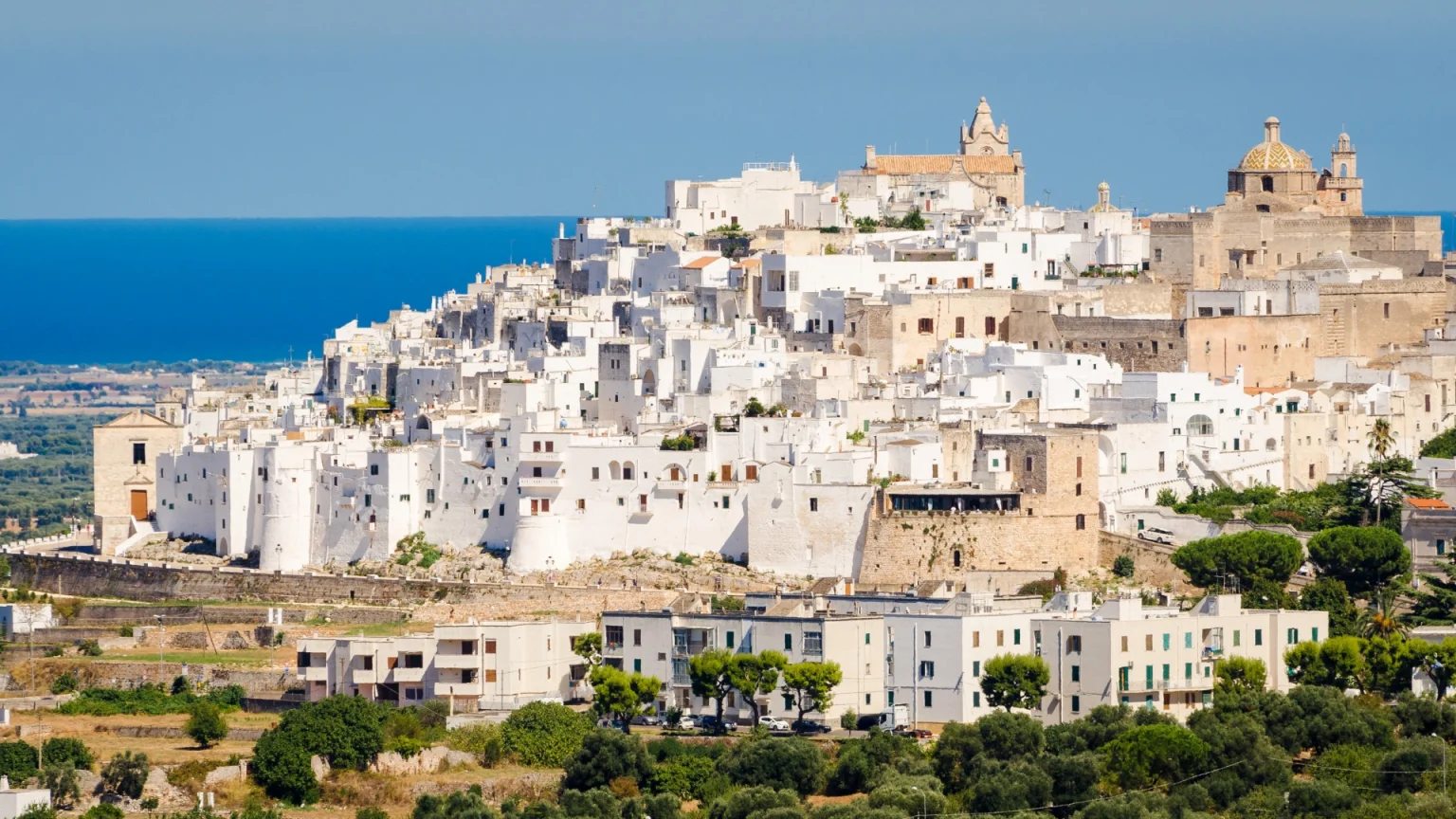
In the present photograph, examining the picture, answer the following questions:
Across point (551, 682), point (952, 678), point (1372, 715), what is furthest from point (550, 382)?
point (1372, 715)

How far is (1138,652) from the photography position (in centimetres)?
5572

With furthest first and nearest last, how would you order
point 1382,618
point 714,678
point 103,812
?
point 1382,618 → point 714,678 → point 103,812

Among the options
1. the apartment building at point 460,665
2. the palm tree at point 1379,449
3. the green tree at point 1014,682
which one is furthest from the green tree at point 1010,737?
the palm tree at point 1379,449

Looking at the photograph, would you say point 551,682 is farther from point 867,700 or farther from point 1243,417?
point 1243,417

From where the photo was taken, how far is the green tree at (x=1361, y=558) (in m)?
61.0

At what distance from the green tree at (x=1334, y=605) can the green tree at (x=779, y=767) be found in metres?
10.5

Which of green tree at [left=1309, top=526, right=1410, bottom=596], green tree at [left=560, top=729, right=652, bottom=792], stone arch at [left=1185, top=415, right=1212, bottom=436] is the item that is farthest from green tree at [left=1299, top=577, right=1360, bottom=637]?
green tree at [left=560, top=729, right=652, bottom=792]

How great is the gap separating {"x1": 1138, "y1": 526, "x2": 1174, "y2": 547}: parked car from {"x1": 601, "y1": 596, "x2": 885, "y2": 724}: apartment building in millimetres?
8594

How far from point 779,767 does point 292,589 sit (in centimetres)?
1728

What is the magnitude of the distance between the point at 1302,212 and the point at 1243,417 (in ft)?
49.7

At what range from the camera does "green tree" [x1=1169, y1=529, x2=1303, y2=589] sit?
199ft

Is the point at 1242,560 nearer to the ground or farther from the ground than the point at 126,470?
nearer to the ground

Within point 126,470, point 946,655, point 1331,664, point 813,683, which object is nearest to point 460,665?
point 813,683

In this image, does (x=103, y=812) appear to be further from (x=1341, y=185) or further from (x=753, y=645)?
(x=1341, y=185)
